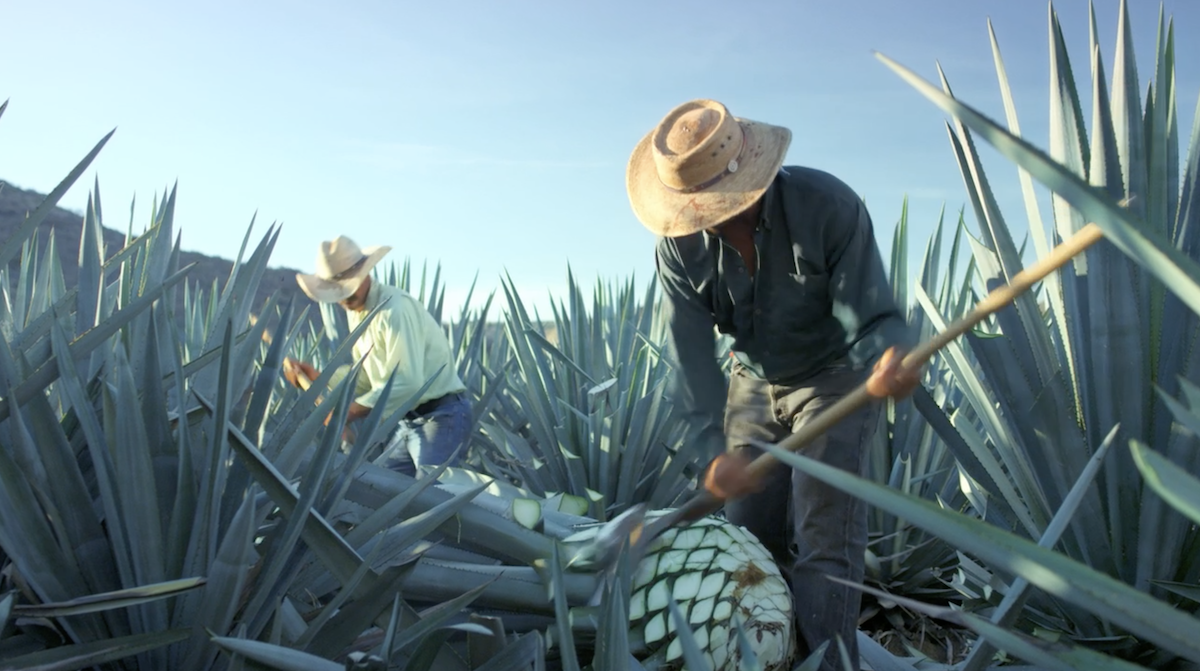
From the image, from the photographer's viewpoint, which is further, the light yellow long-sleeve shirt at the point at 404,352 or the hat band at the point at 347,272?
the hat band at the point at 347,272

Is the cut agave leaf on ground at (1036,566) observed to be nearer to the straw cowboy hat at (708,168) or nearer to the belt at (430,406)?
the straw cowboy hat at (708,168)

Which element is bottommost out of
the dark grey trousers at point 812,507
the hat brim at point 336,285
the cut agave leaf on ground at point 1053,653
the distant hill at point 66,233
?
the dark grey trousers at point 812,507

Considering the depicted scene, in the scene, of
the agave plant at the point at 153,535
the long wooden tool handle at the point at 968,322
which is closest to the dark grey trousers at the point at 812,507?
the long wooden tool handle at the point at 968,322

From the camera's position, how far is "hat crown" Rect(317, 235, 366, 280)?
4.15 m

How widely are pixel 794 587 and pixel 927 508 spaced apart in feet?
5.34

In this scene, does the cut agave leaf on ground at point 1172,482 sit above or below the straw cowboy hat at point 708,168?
below

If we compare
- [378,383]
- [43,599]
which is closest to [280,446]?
[43,599]

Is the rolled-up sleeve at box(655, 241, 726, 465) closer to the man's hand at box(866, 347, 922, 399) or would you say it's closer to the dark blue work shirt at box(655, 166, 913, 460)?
the dark blue work shirt at box(655, 166, 913, 460)

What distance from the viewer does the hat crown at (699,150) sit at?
6.77 ft

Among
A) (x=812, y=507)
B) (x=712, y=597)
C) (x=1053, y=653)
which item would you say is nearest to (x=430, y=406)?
(x=812, y=507)

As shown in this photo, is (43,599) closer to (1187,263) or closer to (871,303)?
(1187,263)

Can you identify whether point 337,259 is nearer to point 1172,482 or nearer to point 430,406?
point 430,406

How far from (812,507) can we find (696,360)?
565 millimetres

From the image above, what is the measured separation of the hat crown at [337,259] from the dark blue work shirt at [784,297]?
2084mm
